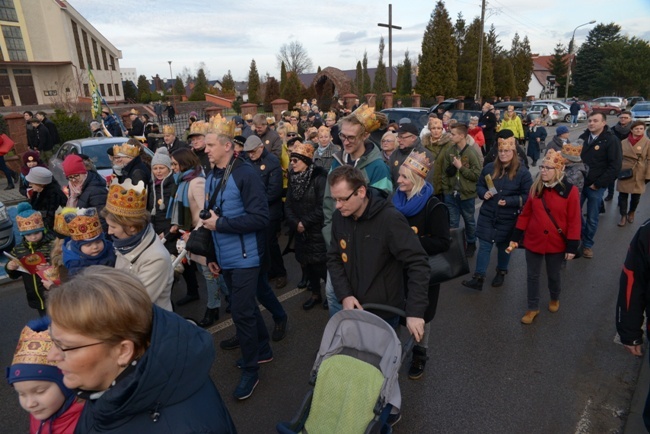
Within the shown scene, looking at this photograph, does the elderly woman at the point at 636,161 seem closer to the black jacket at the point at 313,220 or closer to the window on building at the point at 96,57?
the black jacket at the point at 313,220

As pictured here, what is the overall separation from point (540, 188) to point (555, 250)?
666 millimetres

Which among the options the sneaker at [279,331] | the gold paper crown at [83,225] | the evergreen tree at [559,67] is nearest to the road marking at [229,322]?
the sneaker at [279,331]

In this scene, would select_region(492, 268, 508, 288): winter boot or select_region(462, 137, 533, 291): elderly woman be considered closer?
select_region(462, 137, 533, 291): elderly woman

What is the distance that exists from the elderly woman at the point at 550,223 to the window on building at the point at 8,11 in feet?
141

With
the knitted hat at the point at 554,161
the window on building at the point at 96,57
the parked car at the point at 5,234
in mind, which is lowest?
the parked car at the point at 5,234

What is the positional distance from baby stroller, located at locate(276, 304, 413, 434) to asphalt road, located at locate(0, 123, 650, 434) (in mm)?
1149

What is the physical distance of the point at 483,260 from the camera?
17.6 feet

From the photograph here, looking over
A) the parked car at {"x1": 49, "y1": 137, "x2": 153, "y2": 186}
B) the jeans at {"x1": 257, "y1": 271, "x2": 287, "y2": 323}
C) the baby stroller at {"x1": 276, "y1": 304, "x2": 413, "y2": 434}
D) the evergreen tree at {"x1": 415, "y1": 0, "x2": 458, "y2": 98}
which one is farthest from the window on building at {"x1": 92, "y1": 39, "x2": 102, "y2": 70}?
the baby stroller at {"x1": 276, "y1": 304, "x2": 413, "y2": 434}

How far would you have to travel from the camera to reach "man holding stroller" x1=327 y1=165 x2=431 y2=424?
276cm

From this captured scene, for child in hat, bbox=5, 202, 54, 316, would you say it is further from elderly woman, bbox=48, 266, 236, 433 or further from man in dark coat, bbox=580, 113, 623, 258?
man in dark coat, bbox=580, 113, 623, 258

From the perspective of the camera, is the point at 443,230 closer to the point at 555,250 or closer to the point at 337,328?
the point at 337,328

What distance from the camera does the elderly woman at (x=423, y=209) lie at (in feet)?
11.4

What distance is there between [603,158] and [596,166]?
149mm

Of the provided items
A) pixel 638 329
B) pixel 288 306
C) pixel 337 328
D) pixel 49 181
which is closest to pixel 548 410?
pixel 638 329
